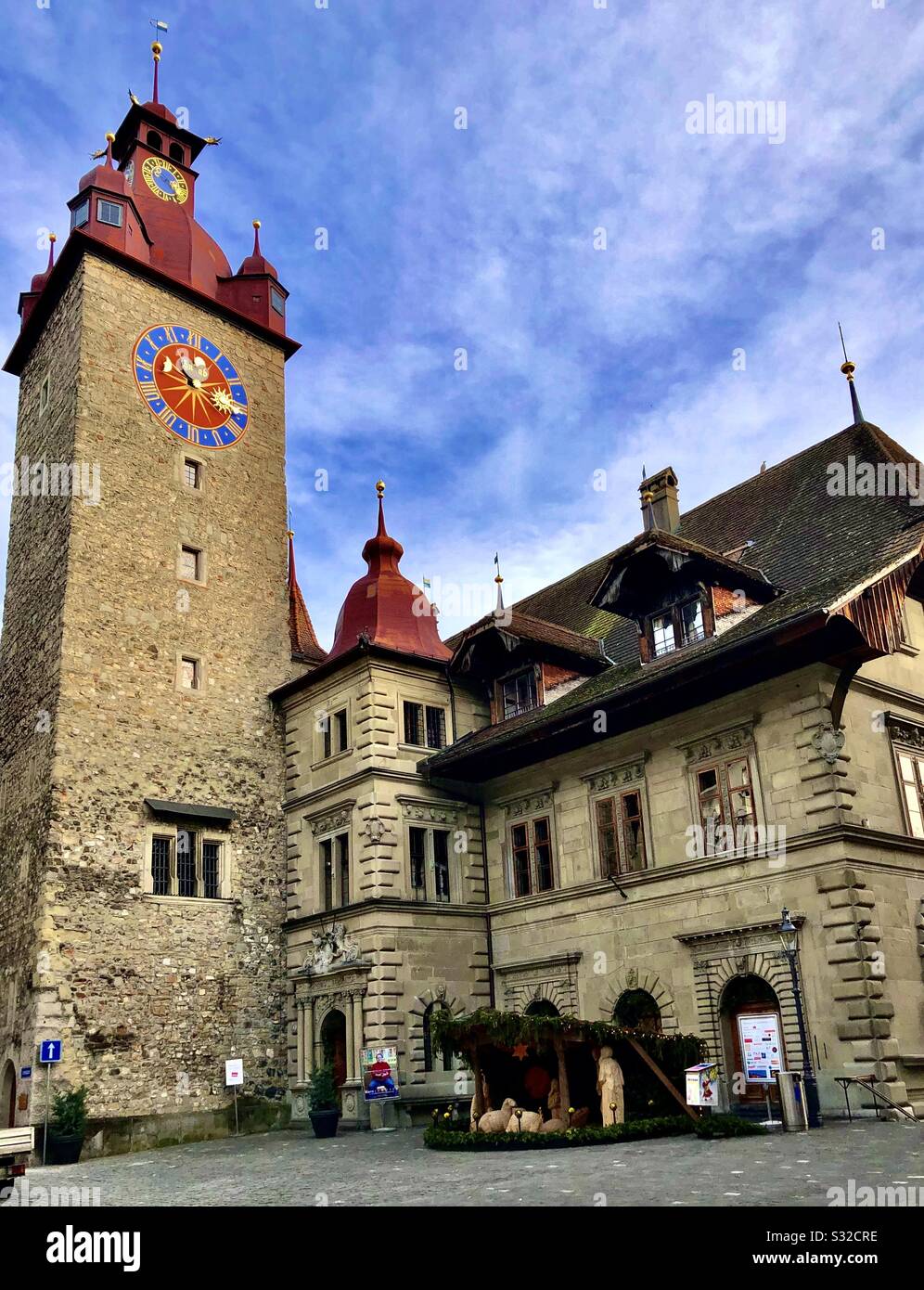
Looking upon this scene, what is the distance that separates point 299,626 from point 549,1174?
26.5m

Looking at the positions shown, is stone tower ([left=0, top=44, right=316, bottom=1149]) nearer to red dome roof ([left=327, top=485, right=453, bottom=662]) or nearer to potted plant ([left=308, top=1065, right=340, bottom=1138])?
red dome roof ([left=327, top=485, right=453, bottom=662])

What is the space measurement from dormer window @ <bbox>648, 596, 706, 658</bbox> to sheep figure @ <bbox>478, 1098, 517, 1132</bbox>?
10.8 m

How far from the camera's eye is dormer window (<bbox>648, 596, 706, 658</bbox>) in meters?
25.7

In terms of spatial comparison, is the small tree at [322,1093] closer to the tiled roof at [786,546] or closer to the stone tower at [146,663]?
the stone tower at [146,663]

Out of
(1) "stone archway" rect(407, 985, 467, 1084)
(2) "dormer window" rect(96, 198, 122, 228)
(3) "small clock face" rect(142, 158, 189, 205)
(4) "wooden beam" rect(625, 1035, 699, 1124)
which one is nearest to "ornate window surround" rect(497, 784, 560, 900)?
(1) "stone archway" rect(407, 985, 467, 1084)

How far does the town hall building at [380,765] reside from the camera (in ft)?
74.0

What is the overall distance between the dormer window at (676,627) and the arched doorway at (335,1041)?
39.8ft

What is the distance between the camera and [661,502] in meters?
31.3

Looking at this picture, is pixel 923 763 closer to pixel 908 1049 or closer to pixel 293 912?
pixel 908 1049

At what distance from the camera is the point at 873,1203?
10.4 m
